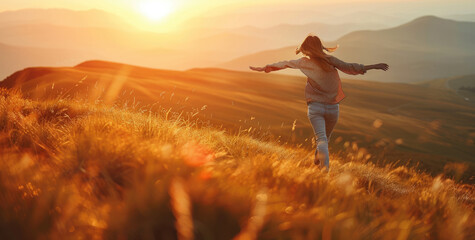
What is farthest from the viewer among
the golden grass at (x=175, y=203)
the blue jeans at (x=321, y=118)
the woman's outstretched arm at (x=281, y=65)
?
the blue jeans at (x=321, y=118)

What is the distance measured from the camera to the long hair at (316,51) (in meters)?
5.86

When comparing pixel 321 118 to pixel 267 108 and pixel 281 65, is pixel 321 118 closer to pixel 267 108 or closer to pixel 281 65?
pixel 281 65

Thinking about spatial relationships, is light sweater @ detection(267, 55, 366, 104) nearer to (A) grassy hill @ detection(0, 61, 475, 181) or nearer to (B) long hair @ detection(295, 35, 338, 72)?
(B) long hair @ detection(295, 35, 338, 72)

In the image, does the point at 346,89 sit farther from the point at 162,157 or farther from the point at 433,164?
the point at 162,157

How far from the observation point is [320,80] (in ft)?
19.7

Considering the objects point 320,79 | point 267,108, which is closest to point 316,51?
point 320,79

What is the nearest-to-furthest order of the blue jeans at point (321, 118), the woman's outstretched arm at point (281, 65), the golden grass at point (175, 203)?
the golden grass at point (175, 203) → the woman's outstretched arm at point (281, 65) → the blue jeans at point (321, 118)

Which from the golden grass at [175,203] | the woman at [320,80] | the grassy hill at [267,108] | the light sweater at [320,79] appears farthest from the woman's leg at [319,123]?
the golden grass at [175,203]

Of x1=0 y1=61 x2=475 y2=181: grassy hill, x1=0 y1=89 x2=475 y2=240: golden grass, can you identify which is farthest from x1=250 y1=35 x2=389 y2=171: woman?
x1=0 y1=89 x2=475 y2=240: golden grass

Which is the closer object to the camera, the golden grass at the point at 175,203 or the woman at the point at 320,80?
the golden grass at the point at 175,203

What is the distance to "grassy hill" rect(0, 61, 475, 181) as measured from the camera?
56.6ft

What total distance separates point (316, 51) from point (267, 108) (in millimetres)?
26429

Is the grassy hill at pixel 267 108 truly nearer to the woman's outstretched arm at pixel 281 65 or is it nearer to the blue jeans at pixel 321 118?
the blue jeans at pixel 321 118

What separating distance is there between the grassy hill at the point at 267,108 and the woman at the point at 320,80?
1.56 ft
